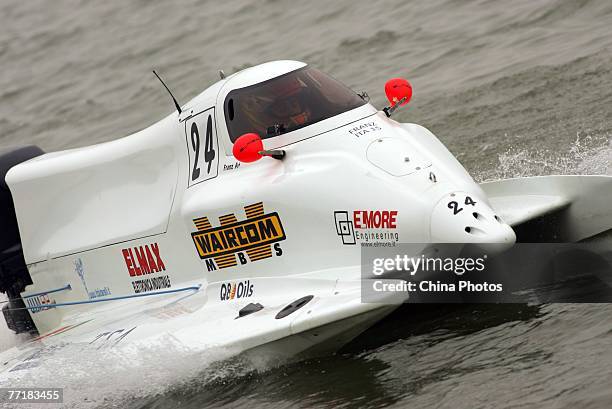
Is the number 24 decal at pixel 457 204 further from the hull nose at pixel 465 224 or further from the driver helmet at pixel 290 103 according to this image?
the driver helmet at pixel 290 103

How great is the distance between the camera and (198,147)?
8.80m

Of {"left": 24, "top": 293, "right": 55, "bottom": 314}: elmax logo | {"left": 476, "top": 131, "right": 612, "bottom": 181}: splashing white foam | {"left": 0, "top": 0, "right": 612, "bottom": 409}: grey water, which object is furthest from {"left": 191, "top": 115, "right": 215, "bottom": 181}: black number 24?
{"left": 476, "top": 131, "right": 612, "bottom": 181}: splashing white foam

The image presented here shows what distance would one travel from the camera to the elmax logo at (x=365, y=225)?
7.41m

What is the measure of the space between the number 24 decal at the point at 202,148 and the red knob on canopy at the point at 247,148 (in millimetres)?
661

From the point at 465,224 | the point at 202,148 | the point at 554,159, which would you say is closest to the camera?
the point at 465,224

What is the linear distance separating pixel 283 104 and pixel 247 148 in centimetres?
67

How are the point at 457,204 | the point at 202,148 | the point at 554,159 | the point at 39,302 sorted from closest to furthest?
1. the point at 457,204
2. the point at 202,148
3. the point at 39,302
4. the point at 554,159

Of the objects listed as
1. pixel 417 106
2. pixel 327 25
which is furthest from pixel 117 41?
pixel 417 106

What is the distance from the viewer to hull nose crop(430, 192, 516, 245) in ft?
23.3

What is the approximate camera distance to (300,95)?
27.6 feet

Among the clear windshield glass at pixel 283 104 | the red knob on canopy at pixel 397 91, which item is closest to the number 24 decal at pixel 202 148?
the clear windshield glass at pixel 283 104

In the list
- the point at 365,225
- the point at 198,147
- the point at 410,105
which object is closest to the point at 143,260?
the point at 198,147

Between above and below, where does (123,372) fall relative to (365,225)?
below

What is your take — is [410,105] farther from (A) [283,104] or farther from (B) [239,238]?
(B) [239,238]
